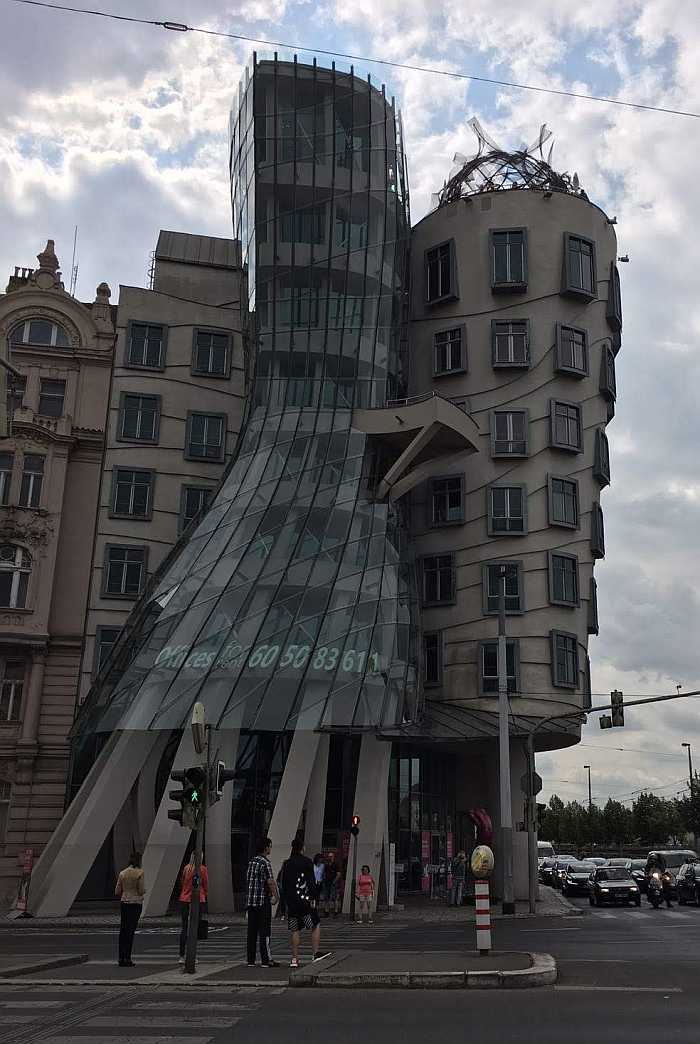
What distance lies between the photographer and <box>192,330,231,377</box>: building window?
4662cm

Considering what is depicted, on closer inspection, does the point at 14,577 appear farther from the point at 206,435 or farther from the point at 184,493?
the point at 206,435

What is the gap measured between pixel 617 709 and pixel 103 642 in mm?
20336

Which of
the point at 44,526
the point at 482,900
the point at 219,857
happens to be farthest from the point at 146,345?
the point at 482,900

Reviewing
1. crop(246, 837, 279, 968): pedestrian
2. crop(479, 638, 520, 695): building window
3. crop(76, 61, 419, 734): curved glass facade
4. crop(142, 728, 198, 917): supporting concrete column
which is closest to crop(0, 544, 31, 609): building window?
crop(76, 61, 419, 734): curved glass facade

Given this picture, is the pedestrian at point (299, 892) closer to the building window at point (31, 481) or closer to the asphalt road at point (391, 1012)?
the asphalt road at point (391, 1012)

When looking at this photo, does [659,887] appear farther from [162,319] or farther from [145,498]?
[162,319]

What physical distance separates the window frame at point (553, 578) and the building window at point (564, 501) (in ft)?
3.99

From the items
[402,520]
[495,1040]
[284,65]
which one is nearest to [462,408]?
[402,520]

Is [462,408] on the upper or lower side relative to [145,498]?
upper

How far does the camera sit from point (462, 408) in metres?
45.4

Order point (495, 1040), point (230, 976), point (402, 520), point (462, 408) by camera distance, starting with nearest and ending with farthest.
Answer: point (495, 1040)
point (230, 976)
point (402, 520)
point (462, 408)

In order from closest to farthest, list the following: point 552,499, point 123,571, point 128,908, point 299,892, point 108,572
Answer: point 299,892, point 128,908, point 108,572, point 123,571, point 552,499

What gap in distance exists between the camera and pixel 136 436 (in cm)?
4472

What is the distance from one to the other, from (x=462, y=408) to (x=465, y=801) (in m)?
17.0
